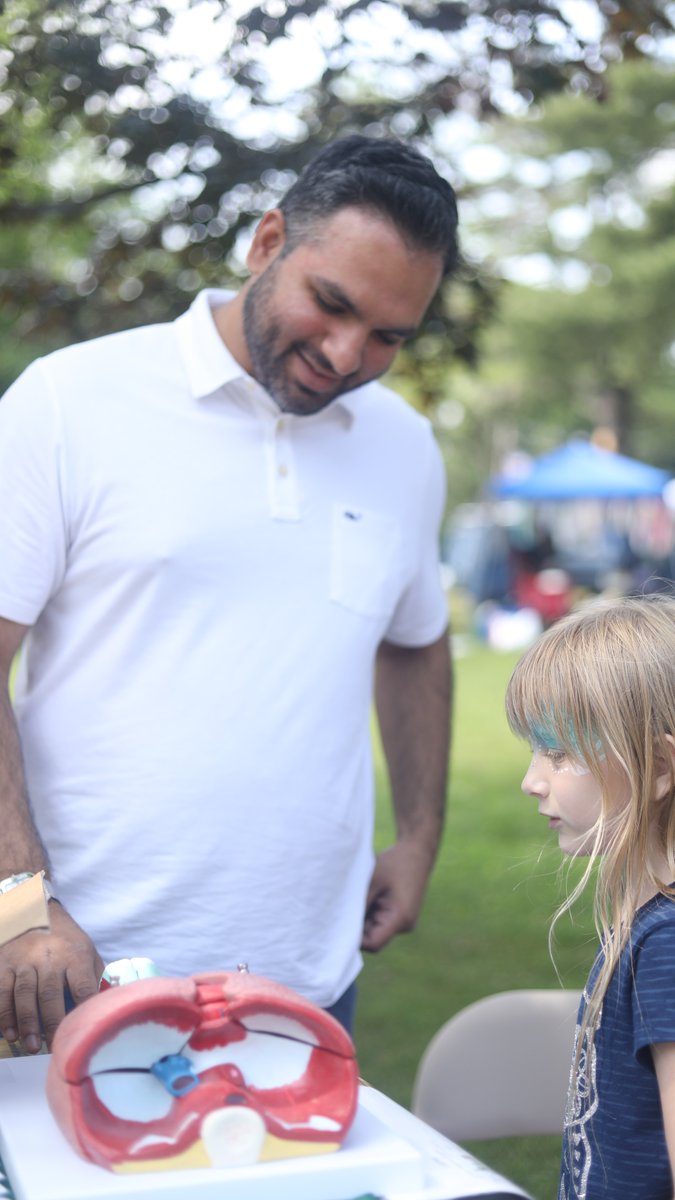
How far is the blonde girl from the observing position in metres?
1.30

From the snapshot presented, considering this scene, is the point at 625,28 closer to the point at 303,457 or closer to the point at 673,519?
the point at 303,457

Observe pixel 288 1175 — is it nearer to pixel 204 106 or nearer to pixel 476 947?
pixel 204 106

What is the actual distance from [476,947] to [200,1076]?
4.42 metres

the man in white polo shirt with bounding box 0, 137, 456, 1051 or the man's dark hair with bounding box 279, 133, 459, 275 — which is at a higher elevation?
the man's dark hair with bounding box 279, 133, 459, 275

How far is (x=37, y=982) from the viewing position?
136 centimetres

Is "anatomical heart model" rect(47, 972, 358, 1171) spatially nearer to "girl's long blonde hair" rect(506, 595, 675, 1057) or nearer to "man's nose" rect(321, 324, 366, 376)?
"girl's long blonde hair" rect(506, 595, 675, 1057)

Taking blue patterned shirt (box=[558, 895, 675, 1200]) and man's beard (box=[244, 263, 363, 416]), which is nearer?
blue patterned shirt (box=[558, 895, 675, 1200])

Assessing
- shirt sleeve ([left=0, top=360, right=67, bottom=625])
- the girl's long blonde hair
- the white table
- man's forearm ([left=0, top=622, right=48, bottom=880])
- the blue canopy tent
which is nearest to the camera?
the white table

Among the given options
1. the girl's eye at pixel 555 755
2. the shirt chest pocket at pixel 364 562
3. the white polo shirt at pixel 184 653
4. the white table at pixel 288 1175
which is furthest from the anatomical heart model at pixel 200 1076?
the shirt chest pocket at pixel 364 562

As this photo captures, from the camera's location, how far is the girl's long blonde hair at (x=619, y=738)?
135 centimetres

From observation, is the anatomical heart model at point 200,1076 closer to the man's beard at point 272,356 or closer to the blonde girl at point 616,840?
the blonde girl at point 616,840

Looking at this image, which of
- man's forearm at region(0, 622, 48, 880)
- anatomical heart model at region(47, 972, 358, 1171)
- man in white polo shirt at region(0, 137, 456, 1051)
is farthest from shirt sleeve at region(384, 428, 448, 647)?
anatomical heart model at region(47, 972, 358, 1171)

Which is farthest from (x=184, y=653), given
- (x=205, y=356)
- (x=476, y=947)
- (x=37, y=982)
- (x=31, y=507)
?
(x=476, y=947)

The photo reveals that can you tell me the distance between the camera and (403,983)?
4938mm
